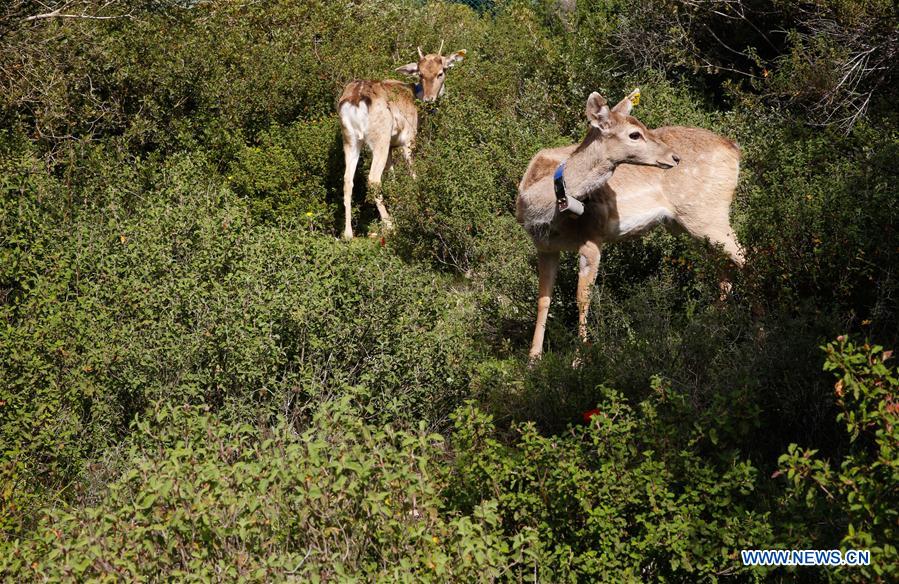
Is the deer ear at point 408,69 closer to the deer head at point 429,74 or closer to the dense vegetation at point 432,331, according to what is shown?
the deer head at point 429,74

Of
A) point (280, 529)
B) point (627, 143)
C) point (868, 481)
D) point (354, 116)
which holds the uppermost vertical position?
point (868, 481)

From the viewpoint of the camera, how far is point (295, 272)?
7.41m

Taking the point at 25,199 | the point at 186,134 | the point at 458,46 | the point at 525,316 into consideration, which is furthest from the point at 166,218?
the point at 458,46

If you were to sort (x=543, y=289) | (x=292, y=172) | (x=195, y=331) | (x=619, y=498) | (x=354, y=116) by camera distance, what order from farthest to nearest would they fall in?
(x=354, y=116)
(x=292, y=172)
(x=543, y=289)
(x=195, y=331)
(x=619, y=498)

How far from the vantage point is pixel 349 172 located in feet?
43.1

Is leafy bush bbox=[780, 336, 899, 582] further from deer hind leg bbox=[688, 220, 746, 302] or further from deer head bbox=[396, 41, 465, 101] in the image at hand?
deer head bbox=[396, 41, 465, 101]

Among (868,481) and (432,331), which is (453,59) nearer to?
(432,331)

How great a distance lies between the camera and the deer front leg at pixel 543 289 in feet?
27.0

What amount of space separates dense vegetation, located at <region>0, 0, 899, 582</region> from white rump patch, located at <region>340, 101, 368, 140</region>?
17.8 inches

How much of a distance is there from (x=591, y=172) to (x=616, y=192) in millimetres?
450

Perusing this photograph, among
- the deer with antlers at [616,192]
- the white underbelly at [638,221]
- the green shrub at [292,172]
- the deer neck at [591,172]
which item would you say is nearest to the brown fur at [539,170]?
the deer with antlers at [616,192]

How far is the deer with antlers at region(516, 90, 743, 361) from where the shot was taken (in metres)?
8.12

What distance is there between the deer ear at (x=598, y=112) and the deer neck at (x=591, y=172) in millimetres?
58

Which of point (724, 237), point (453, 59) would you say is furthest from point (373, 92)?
point (724, 237)
